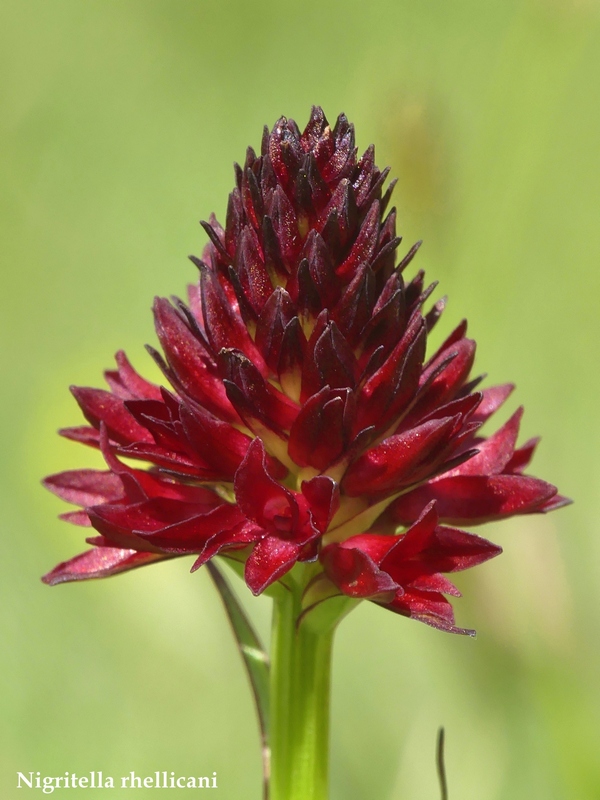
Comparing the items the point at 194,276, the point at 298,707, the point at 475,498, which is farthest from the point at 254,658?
the point at 194,276

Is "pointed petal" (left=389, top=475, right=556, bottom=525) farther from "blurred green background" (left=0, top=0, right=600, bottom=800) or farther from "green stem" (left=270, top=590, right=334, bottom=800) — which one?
"blurred green background" (left=0, top=0, right=600, bottom=800)

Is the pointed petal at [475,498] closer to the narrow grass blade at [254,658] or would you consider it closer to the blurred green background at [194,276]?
the narrow grass blade at [254,658]

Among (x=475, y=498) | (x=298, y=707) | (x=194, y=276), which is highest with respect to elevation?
(x=194, y=276)

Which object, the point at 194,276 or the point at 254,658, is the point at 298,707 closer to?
the point at 254,658

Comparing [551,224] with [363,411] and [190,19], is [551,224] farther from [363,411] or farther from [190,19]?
[363,411]

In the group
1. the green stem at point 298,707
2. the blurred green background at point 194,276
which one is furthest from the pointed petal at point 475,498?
the blurred green background at point 194,276
